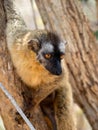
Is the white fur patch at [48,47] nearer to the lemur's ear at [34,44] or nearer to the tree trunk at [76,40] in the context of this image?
the lemur's ear at [34,44]

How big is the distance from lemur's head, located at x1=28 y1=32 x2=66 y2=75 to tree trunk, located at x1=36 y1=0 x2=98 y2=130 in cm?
149

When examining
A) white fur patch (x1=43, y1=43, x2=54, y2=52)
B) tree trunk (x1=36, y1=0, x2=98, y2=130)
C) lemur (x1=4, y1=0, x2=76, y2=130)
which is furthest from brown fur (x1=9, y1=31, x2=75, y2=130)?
tree trunk (x1=36, y1=0, x2=98, y2=130)

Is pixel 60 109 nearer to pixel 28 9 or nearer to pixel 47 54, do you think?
pixel 47 54

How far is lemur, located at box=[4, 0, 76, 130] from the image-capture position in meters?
2.80

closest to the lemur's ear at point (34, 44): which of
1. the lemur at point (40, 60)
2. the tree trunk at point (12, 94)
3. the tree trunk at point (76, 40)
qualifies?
the lemur at point (40, 60)

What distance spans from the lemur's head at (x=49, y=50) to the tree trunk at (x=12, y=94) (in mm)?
Answer: 212

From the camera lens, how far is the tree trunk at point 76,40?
442 cm

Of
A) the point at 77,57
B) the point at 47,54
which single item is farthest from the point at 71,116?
the point at 77,57

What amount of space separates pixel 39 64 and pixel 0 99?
39 centimetres

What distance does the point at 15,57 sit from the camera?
2.91 metres

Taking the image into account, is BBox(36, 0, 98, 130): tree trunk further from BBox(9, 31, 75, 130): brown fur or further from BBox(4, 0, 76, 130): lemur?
BBox(9, 31, 75, 130): brown fur

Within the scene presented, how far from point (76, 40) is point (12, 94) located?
73.2 inches

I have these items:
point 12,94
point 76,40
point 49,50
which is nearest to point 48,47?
point 49,50

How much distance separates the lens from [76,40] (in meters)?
4.44
